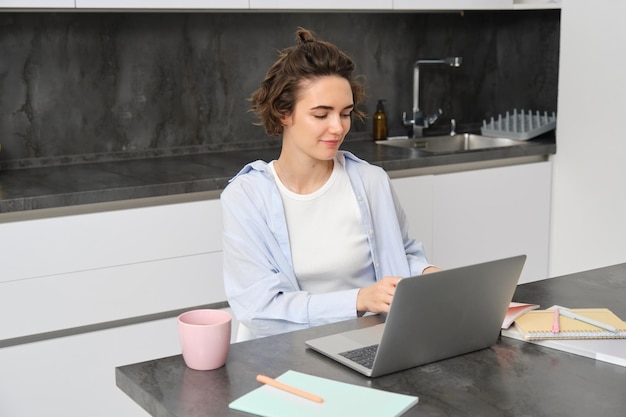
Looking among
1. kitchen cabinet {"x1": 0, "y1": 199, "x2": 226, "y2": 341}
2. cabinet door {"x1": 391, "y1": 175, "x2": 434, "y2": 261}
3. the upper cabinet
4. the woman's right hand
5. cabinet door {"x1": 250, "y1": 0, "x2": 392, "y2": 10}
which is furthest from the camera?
cabinet door {"x1": 391, "y1": 175, "x2": 434, "y2": 261}

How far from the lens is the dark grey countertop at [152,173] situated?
2.74m

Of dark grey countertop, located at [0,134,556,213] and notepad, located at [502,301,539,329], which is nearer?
notepad, located at [502,301,539,329]

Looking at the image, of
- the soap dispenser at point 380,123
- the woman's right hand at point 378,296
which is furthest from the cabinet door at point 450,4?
the woman's right hand at point 378,296

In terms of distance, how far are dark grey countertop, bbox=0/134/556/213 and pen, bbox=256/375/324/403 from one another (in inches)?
57.6

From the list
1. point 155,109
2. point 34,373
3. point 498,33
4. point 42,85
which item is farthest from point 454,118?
point 34,373

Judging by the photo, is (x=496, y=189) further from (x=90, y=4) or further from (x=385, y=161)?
(x=90, y=4)

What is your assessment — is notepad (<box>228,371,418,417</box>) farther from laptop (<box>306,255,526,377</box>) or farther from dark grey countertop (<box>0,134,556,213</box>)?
dark grey countertop (<box>0,134,556,213</box>)

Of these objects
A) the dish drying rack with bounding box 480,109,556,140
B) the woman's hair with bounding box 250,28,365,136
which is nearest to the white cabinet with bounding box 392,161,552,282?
the dish drying rack with bounding box 480,109,556,140

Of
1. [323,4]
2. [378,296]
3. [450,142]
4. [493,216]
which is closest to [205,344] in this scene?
[378,296]

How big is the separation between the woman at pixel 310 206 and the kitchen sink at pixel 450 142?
170 cm

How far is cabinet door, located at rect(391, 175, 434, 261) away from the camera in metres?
3.38

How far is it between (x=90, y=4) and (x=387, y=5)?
119 centimetres

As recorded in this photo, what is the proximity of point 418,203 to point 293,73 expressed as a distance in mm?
1402

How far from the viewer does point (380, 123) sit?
157 inches
